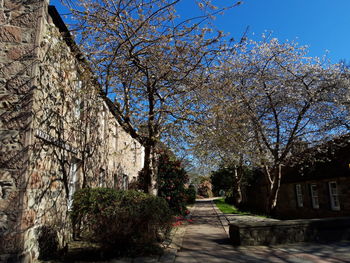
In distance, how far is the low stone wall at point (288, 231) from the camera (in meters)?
7.14

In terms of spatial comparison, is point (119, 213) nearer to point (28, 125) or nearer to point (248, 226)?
point (28, 125)

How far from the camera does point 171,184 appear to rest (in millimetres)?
14141

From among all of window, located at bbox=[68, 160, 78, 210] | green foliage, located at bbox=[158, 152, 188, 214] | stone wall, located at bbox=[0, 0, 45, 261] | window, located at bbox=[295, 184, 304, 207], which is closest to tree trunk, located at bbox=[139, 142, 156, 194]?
window, located at bbox=[68, 160, 78, 210]

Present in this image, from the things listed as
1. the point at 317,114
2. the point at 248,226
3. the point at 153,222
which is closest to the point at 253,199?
the point at 317,114

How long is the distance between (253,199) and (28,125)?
24.7 metres

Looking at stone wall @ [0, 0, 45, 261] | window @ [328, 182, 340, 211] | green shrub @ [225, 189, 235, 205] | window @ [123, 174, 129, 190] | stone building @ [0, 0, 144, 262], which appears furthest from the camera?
green shrub @ [225, 189, 235, 205]

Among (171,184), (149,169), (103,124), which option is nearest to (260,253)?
(149,169)

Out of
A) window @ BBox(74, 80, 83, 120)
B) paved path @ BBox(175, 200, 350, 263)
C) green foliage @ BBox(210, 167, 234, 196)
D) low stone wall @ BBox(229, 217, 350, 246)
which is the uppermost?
window @ BBox(74, 80, 83, 120)

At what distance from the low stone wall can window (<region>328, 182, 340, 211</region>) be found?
7.21 metres

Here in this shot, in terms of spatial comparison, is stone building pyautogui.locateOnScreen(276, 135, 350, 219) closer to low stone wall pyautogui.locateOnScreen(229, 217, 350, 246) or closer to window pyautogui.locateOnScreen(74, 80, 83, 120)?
low stone wall pyautogui.locateOnScreen(229, 217, 350, 246)

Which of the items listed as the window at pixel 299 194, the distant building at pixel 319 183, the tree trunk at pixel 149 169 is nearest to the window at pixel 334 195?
the distant building at pixel 319 183

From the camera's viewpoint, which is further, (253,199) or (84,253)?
(253,199)

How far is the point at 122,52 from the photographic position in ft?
24.3

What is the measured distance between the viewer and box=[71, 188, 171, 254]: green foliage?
5.47 metres
